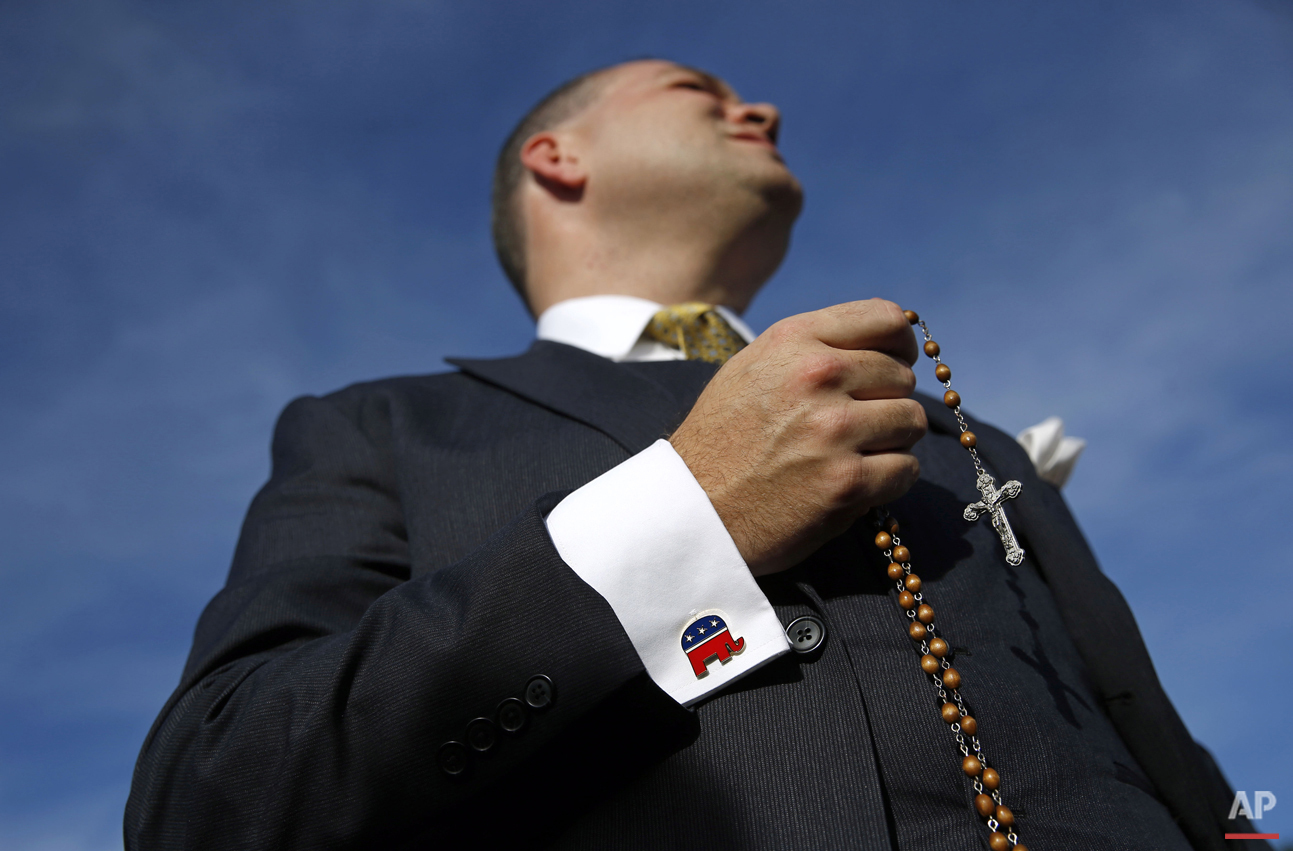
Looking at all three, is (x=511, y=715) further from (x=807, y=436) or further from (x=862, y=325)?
(x=862, y=325)

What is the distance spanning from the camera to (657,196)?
9.46ft

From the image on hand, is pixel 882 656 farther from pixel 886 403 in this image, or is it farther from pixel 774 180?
pixel 774 180

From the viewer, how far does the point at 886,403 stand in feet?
4.43

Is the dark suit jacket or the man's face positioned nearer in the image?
the dark suit jacket

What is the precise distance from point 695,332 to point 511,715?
1515mm

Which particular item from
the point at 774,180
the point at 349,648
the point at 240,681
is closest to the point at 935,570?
the point at 349,648

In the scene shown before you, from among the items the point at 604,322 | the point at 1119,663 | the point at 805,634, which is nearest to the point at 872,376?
the point at 805,634

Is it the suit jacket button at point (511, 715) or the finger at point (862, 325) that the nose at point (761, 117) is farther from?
A: the suit jacket button at point (511, 715)

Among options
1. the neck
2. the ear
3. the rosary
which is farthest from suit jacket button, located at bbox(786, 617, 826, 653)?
the ear

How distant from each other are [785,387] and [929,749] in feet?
1.93

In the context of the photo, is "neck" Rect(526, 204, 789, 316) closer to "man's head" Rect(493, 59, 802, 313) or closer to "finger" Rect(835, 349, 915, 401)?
→ "man's head" Rect(493, 59, 802, 313)

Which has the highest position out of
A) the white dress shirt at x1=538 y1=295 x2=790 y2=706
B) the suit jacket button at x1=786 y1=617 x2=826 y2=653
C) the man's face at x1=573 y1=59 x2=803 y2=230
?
the man's face at x1=573 y1=59 x2=803 y2=230

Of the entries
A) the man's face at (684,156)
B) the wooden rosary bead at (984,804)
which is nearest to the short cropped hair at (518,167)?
the man's face at (684,156)

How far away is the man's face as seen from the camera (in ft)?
9.29
